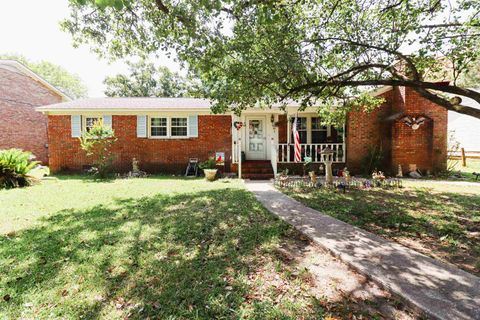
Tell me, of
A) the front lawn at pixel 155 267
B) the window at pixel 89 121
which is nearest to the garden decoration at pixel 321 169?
the front lawn at pixel 155 267

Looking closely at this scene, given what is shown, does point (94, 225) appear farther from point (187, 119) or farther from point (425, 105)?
point (425, 105)

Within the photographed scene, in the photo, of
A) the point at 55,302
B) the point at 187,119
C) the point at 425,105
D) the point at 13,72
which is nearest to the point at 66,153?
the point at 187,119

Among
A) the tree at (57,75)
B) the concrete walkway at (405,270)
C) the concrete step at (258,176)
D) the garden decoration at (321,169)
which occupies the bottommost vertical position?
the concrete walkway at (405,270)

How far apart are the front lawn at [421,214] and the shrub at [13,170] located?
1002 cm

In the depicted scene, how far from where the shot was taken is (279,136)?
13008mm

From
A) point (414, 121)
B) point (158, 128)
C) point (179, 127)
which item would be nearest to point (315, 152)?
point (414, 121)

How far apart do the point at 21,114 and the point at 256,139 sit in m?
16.3

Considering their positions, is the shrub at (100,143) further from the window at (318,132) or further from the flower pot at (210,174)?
the window at (318,132)

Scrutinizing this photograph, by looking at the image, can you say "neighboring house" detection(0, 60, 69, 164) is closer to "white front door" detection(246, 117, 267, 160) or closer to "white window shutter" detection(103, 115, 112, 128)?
"white window shutter" detection(103, 115, 112, 128)

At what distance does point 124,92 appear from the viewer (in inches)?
1298

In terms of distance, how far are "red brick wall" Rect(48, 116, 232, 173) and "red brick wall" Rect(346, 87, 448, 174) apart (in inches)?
258

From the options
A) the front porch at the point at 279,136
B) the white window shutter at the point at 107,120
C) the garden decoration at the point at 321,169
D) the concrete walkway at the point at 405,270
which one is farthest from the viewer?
the white window shutter at the point at 107,120

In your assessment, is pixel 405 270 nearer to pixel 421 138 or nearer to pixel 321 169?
pixel 321 169

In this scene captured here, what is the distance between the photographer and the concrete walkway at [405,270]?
2.43 meters
